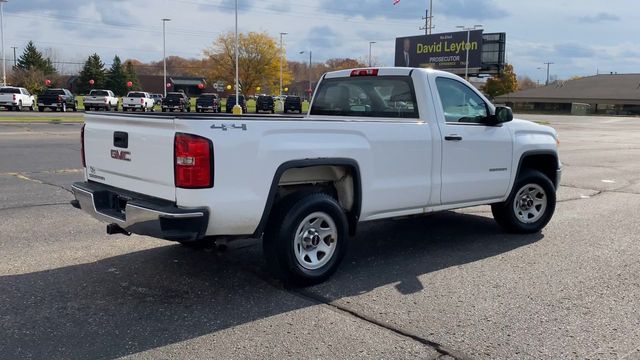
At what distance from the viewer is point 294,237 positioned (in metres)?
4.73

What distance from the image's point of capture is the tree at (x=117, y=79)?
325 feet

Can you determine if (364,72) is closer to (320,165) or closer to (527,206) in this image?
(320,165)

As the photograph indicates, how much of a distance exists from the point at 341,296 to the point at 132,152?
2052 mm

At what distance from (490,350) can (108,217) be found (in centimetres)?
311

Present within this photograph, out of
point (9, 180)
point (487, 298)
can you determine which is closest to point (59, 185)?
point (9, 180)

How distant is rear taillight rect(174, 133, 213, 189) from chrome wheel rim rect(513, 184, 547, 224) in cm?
428

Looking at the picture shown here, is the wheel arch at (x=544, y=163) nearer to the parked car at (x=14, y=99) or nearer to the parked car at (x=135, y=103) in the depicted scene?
the parked car at (x=14, y=99)

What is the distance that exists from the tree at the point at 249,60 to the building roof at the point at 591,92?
4313 centimetres

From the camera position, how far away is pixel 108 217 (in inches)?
187

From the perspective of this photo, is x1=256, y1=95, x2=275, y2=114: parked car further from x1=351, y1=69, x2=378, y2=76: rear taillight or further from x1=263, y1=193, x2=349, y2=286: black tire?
x1=263, y1=193, x2=349, y2=286: black tire

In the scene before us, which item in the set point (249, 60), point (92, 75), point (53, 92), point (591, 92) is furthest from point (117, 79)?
point (591, 92)

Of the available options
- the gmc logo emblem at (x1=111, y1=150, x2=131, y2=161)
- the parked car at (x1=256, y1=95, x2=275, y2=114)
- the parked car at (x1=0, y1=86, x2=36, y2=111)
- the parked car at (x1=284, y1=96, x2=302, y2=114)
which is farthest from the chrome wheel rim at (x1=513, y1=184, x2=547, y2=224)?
the parked car at (x1=256, y1=95, x2=275, y2=114)

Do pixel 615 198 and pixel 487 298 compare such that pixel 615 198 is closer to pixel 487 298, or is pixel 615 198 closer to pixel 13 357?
pixel 487 298

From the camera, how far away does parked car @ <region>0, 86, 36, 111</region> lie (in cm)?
3875
